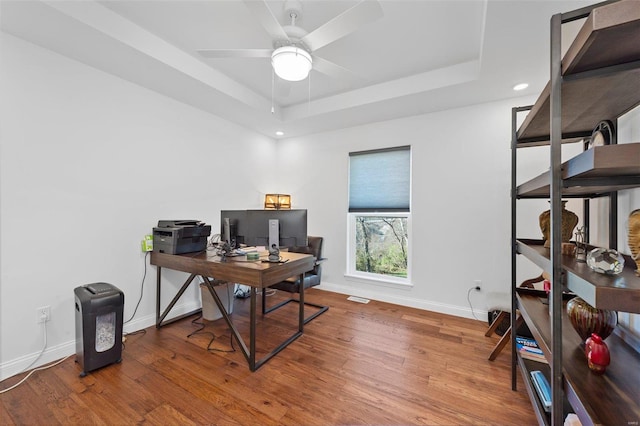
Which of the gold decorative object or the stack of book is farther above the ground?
the gold decorative object

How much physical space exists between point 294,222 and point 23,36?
99.8 inches

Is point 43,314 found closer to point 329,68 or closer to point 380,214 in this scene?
point 329,68

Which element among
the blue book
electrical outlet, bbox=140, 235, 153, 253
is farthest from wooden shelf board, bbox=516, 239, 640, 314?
electrical outlet, bbox=140, 235, 153, 253

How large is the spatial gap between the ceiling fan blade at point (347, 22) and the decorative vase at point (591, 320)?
1834mm

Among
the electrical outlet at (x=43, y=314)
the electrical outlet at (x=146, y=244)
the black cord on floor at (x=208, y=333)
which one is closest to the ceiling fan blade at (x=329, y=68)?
the electrical outlet at (x=146, y=244)

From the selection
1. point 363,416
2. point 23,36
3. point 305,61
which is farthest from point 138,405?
point 23,36

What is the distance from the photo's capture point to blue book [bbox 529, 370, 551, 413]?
1317 mm

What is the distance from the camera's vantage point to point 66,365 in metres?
2.10

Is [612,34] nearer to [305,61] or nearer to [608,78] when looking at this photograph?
[608,78]

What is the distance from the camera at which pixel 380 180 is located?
12.1ft

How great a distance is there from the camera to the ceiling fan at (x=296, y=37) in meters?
1.49

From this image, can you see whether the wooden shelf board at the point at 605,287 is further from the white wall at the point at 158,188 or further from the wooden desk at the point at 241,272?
the wooden desk at the point at 241,272

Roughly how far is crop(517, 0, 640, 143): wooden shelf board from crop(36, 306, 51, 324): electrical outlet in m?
3.65

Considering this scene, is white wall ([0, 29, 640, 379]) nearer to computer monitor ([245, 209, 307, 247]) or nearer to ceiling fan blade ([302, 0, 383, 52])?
computer monitor ([245, 209, 307, 247])
